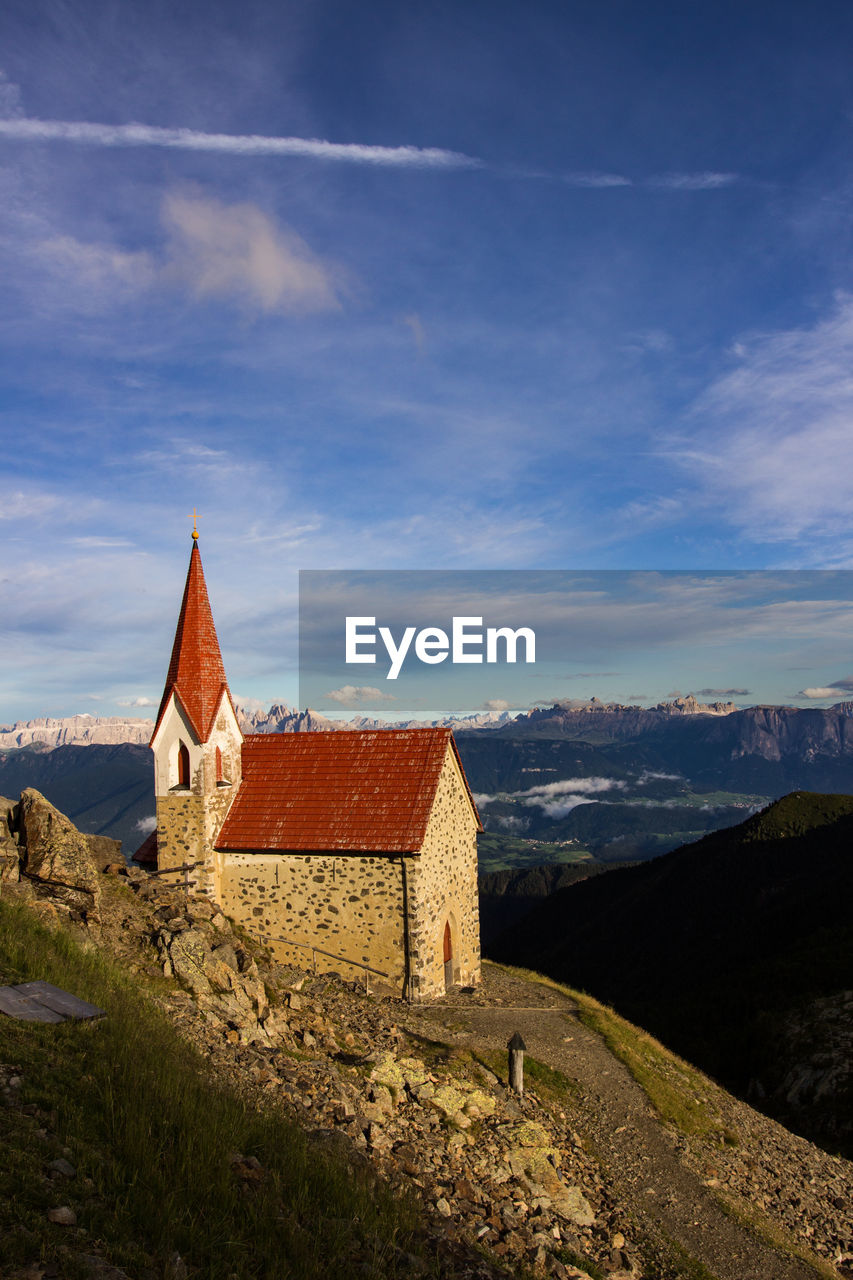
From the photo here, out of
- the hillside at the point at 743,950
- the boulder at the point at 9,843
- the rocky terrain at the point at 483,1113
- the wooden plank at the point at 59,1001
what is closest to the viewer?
the wooden plank at the point at 59,1001

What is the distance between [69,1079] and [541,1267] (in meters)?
6.32

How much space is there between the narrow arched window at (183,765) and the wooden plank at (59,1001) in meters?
15.3

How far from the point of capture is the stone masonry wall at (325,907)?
23.7 m

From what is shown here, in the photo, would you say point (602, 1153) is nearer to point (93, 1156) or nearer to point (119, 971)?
point (119, 971)

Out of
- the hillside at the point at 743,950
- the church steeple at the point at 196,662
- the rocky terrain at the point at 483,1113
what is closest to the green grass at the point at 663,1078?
the rocky terrain at the point at 483,1113

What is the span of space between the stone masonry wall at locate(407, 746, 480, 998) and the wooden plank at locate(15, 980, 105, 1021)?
44.2 ft

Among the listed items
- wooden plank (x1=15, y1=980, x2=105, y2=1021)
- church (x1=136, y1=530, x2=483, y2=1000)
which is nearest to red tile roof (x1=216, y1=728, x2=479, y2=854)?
church (x1=136, y1=530, x2=483, y2=1000)

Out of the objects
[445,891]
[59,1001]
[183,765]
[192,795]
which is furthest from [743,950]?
[59,1001]

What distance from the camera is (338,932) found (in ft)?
79.5

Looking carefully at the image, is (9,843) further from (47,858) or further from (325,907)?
(325,907)

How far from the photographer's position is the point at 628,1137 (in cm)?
1552

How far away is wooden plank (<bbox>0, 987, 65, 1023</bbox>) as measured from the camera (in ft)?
32.7

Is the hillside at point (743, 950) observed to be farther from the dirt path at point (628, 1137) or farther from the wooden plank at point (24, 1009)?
the wooden plank at point (24, 1009)

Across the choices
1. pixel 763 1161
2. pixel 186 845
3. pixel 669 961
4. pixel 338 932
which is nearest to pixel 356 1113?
pixel 763 1161
